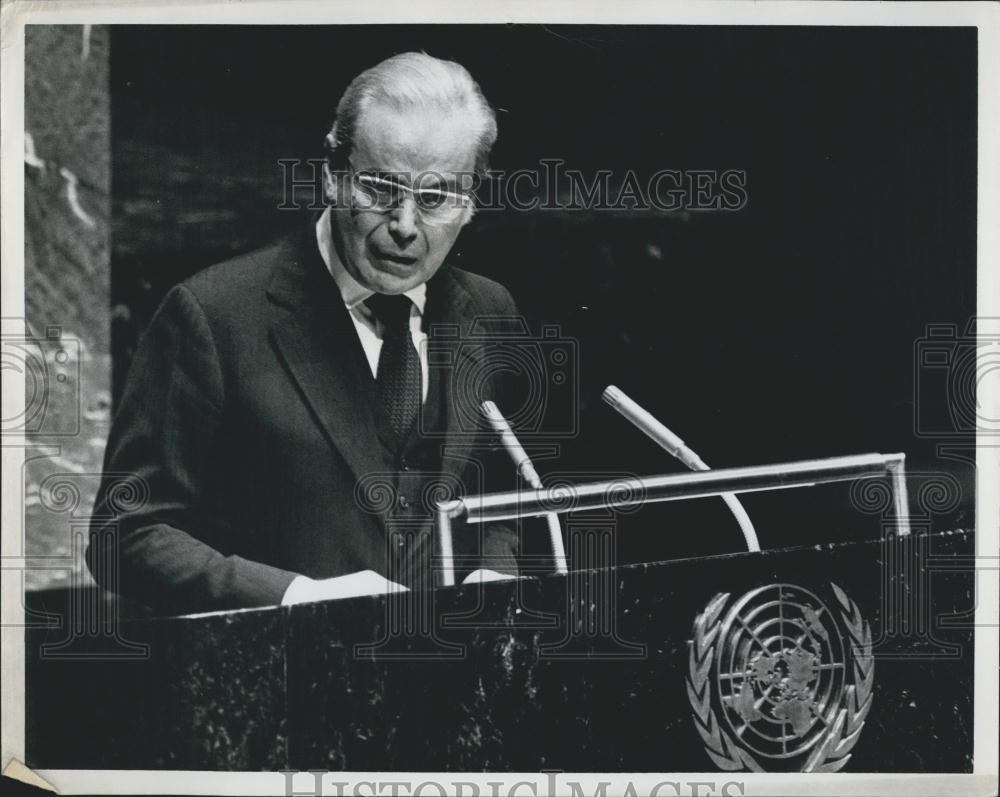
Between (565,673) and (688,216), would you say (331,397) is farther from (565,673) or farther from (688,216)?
(688,216)

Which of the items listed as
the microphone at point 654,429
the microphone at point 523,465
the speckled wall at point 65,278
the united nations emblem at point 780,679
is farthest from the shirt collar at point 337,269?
the united nations emblem at point 780,679

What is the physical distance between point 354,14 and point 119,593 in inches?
72.4

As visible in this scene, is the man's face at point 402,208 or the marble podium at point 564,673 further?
the man's face at point 402,208

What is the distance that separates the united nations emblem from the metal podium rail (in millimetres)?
316

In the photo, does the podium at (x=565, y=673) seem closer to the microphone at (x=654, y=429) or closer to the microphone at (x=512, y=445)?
the microphone at (x=512, y=445)

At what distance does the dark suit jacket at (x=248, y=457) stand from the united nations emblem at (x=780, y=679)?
0.63m

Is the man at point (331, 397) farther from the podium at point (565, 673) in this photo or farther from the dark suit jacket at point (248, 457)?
the podium at point (565, 673)

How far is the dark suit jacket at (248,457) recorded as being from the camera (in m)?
3.09

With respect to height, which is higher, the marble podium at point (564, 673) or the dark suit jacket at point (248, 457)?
the dark suit jacket at point (248, 457)

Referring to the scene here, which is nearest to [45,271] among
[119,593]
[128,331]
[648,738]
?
[128,331]

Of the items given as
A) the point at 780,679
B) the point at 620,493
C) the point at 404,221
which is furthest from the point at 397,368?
the point at 780,679

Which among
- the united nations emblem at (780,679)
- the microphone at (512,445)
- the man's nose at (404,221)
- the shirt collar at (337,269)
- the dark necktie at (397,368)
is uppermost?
the man's nose at (404,221)

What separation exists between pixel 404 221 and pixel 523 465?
794 millimetres

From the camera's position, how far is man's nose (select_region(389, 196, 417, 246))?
10.3 ft
